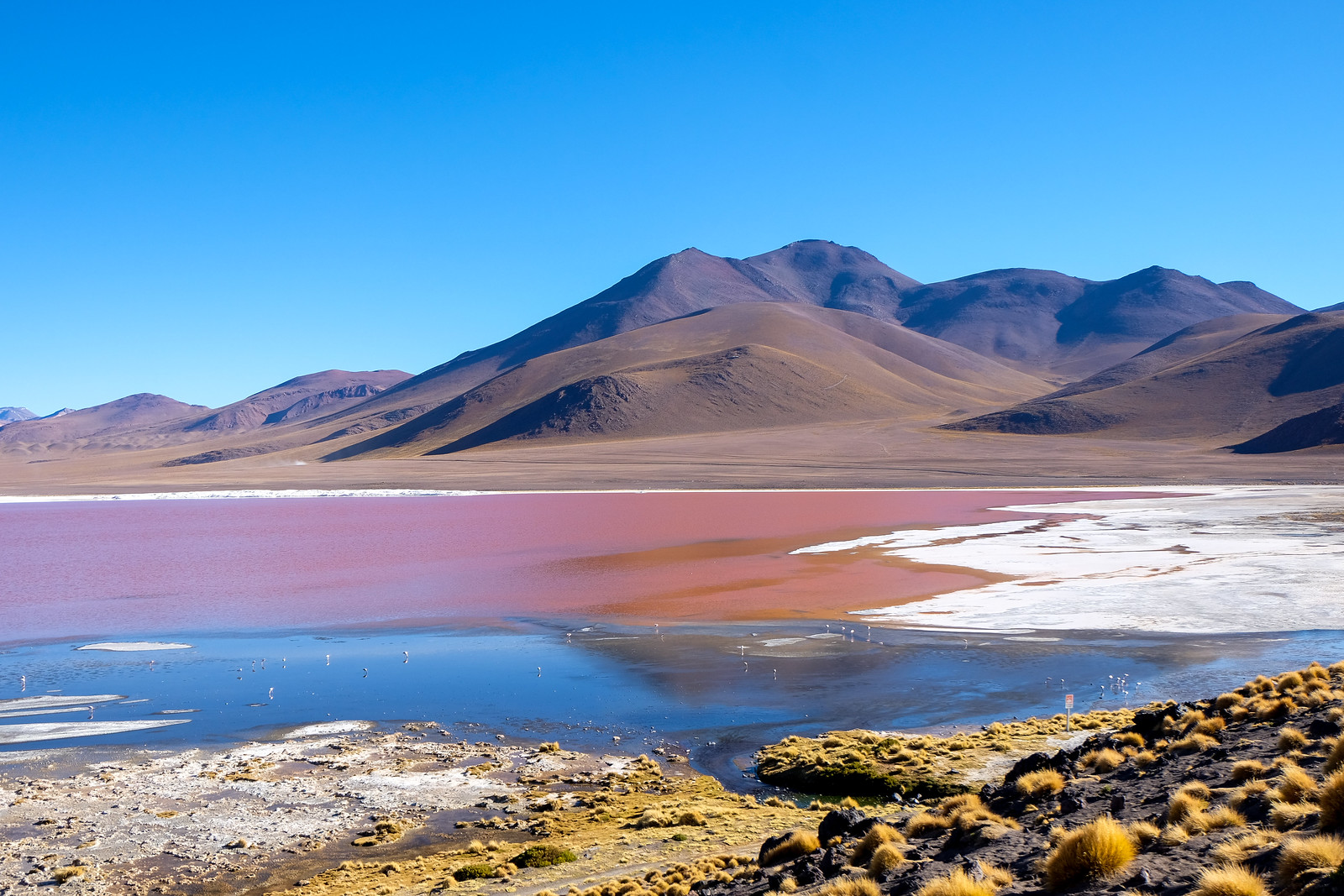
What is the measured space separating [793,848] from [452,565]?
3222cm

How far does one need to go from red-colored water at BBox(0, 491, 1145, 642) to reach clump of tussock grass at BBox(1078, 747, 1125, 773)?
1643cm

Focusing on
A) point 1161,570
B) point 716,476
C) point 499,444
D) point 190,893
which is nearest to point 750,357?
point 499,444

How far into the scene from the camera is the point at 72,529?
57312 mm

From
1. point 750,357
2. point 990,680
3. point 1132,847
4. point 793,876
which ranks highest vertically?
point 750,357

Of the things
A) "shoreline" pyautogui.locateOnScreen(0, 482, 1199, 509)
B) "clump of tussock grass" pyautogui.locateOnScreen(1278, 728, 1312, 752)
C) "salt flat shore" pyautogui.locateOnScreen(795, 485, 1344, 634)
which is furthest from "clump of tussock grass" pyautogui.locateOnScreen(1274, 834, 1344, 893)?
"shoreline" pyautogui.locateOnScreen(0, 482, 1199, 509)

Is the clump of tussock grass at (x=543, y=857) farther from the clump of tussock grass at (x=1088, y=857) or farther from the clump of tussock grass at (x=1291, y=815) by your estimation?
the clump of tussock grass at (x=1291, y=815)

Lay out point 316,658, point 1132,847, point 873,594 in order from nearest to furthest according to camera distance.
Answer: point 1132,847, point 316,658, point 873,594

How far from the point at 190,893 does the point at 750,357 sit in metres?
172

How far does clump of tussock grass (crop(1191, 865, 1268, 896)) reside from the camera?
568cm

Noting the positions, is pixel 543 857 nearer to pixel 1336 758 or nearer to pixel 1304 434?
pixel 1336 758

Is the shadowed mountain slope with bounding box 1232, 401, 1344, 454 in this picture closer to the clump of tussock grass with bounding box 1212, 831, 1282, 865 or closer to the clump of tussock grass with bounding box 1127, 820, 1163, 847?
the clump of tussock grass with bounding box 1127, 820, 1163, 847

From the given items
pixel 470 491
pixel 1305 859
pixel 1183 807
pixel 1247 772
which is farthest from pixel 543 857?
pixel 470 491

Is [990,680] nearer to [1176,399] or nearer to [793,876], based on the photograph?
[793,876]

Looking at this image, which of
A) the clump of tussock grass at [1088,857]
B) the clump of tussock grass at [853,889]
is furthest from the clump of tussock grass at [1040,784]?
the clump of tussock grass at [1088,857]
